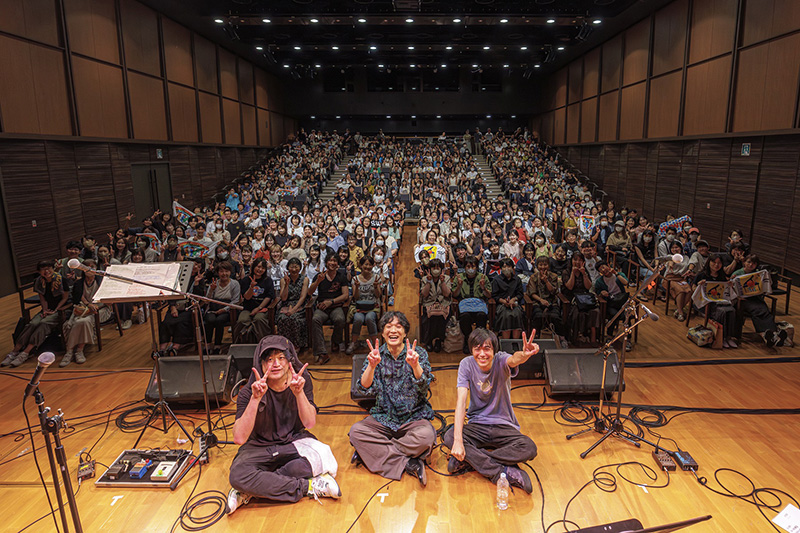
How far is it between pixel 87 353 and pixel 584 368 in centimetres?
549

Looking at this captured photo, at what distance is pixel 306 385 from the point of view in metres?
3.23

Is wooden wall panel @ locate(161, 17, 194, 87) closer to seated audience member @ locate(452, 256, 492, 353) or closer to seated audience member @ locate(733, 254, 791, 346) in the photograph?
seated audience member @ locate(452, 256, 492, 353)

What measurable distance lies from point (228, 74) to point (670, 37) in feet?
44.4

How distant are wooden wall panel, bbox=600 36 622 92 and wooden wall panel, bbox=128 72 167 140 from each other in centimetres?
1319

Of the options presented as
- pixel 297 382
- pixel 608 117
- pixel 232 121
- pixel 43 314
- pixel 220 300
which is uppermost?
pixel 232 121

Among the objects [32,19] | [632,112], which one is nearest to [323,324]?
[32,19]

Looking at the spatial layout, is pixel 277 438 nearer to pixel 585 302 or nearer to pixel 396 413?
pixel 396 413

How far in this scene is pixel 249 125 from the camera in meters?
18.5

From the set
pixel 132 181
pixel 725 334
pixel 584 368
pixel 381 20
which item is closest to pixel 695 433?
pixel 584 368

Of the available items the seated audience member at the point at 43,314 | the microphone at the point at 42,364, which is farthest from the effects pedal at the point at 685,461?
the seated audience member at the point at 43,314

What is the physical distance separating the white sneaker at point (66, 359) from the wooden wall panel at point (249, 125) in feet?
45.4

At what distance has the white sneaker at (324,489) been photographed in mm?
3125

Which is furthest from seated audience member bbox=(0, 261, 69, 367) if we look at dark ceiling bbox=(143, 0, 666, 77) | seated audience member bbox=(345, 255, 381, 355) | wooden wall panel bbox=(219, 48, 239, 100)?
wooden wall panel bbox=(219, 48, 239, 100)

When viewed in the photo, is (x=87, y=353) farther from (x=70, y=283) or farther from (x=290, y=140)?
(x=290, y=140)
